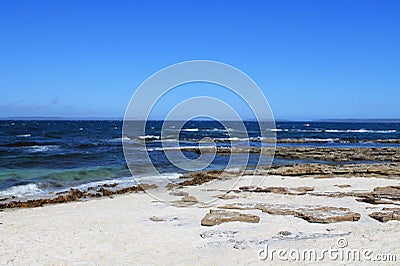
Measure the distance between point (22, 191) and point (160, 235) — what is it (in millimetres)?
9268

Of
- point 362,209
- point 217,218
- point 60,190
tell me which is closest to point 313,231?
point 217,218

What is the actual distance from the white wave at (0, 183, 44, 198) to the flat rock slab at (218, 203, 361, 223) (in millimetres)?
7995

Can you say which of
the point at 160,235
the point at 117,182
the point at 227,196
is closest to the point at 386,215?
the point at 227,196

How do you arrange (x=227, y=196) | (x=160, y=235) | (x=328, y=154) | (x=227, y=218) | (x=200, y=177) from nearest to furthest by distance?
(x=160, y=235), (x=227, y=218), (x=227, y=196), (x=200, y=177), (x=328, y=154)

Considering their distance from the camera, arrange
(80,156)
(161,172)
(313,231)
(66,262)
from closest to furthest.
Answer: (66,262)
(313,231)
(161,172)
(80,156)

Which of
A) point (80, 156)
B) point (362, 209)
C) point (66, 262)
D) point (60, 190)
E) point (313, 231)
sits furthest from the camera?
point (80, 156)

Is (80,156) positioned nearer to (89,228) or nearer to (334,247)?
(89,228)

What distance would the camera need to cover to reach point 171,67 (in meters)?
10.4

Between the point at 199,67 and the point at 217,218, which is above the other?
the point at 199,67

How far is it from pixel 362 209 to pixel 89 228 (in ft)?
24.1

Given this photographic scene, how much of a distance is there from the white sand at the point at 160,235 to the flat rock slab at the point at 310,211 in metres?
0.23

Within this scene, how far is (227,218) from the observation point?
10258 mm

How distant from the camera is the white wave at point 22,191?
15363mm

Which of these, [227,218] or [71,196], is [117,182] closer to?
[71,196]
